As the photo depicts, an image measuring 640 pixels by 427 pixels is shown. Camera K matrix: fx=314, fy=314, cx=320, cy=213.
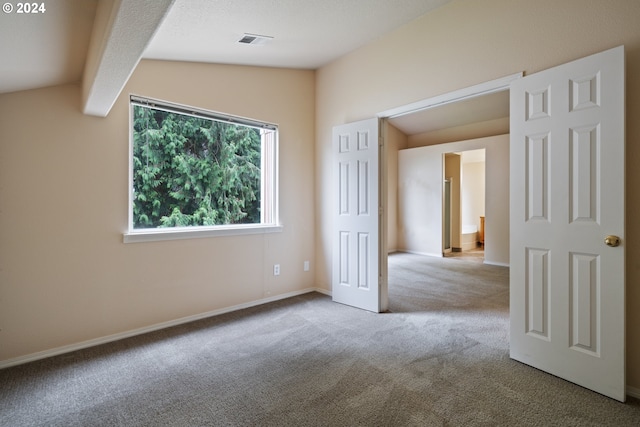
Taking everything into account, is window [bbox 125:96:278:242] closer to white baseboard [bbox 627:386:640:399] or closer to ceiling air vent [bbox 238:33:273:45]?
ceiling air vent [bbox 238:33:273:45]

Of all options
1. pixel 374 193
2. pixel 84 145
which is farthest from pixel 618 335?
pixel 84 145

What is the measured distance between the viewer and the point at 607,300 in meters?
1.95

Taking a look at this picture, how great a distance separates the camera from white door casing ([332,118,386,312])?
3475mm

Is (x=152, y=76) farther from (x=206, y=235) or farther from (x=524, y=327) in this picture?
(x=524, y=327)

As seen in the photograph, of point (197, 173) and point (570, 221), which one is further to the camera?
point (197, 173)

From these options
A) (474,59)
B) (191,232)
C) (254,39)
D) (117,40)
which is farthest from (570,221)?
(191,232)

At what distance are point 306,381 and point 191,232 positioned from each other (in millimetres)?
1910

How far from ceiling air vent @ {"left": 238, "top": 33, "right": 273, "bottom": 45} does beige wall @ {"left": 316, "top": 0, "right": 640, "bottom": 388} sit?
118cm

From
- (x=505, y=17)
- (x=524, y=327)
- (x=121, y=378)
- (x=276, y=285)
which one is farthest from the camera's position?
(x=276, y=285)

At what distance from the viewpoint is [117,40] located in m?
1.55

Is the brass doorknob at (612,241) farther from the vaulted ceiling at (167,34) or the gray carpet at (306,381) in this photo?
the vaulted ceiling at (167,34)

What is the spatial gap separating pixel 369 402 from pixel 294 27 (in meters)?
3.04

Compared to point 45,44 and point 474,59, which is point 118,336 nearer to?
point 45,44

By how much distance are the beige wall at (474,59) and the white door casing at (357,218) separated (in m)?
0.27
